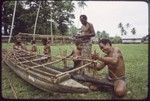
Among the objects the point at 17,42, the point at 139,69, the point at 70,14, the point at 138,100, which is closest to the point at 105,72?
the point at 139,69

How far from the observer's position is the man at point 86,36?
641 cm

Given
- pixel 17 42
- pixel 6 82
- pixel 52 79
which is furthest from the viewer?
pixel 17 42

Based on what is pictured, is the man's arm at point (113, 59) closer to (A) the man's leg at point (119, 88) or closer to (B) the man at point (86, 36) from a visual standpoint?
(A) the man's leg at point (119, 88)

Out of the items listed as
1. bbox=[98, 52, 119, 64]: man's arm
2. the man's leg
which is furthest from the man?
the man's leg

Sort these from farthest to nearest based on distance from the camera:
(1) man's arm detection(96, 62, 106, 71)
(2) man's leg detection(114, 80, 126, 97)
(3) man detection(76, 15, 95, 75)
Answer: (3) man detection(76, 15, 95, 75)
(1) man's arm detection(96, 62, 106, 71)
(2) man's leg detection(114, 80, 126, 97)

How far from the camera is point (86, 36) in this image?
21.4ft

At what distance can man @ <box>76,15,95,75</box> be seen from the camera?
641 centimetres

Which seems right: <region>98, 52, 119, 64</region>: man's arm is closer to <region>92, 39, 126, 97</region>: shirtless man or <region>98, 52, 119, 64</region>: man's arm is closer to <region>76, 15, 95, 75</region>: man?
<region>92, 39, 126, 97</region>: shirtless man

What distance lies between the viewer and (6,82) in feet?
20.4

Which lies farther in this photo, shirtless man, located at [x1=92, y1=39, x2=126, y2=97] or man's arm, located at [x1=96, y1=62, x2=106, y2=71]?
man's arm, located at [x1=96, y1=62, x2=106, y2=71]

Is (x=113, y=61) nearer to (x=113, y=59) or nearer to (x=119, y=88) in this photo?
(x=113, y=59)

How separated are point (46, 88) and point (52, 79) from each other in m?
0.30

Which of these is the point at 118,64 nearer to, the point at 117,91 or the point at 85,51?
the point at 117,91

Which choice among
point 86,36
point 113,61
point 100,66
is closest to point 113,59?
point 113,61
